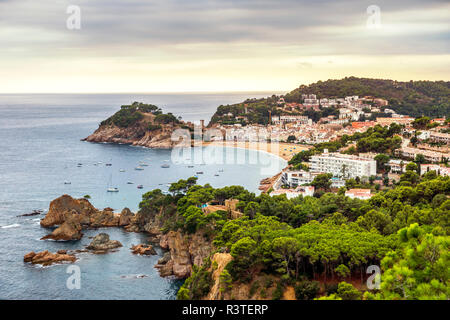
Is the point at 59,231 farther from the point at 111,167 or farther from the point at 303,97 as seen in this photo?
the point at 303,97

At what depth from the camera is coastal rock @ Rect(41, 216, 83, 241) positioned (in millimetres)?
22734

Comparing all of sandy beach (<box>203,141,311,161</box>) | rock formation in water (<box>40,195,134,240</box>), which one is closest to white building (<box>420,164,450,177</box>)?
rock formation in water (<box>40,195,134,240</box>)

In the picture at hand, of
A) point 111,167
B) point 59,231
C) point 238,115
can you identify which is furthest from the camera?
point 238,115

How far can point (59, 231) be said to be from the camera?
Answer: 22.9 m

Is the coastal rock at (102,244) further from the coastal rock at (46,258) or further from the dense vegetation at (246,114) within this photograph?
the dense vegetation at (246,114)

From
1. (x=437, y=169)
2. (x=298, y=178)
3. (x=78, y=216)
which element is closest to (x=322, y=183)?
(x=298, y=178)

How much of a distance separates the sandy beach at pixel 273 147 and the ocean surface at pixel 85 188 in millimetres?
1726

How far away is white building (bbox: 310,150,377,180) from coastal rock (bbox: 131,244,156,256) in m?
14.3

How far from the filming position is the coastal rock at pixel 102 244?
69.7 ft

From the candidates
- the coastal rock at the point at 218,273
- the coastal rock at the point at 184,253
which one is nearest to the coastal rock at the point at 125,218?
the coastal rock at the point at 184,253

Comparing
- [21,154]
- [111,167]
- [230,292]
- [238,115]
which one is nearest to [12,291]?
[230,292]

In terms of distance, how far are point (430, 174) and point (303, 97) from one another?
61.2 m
